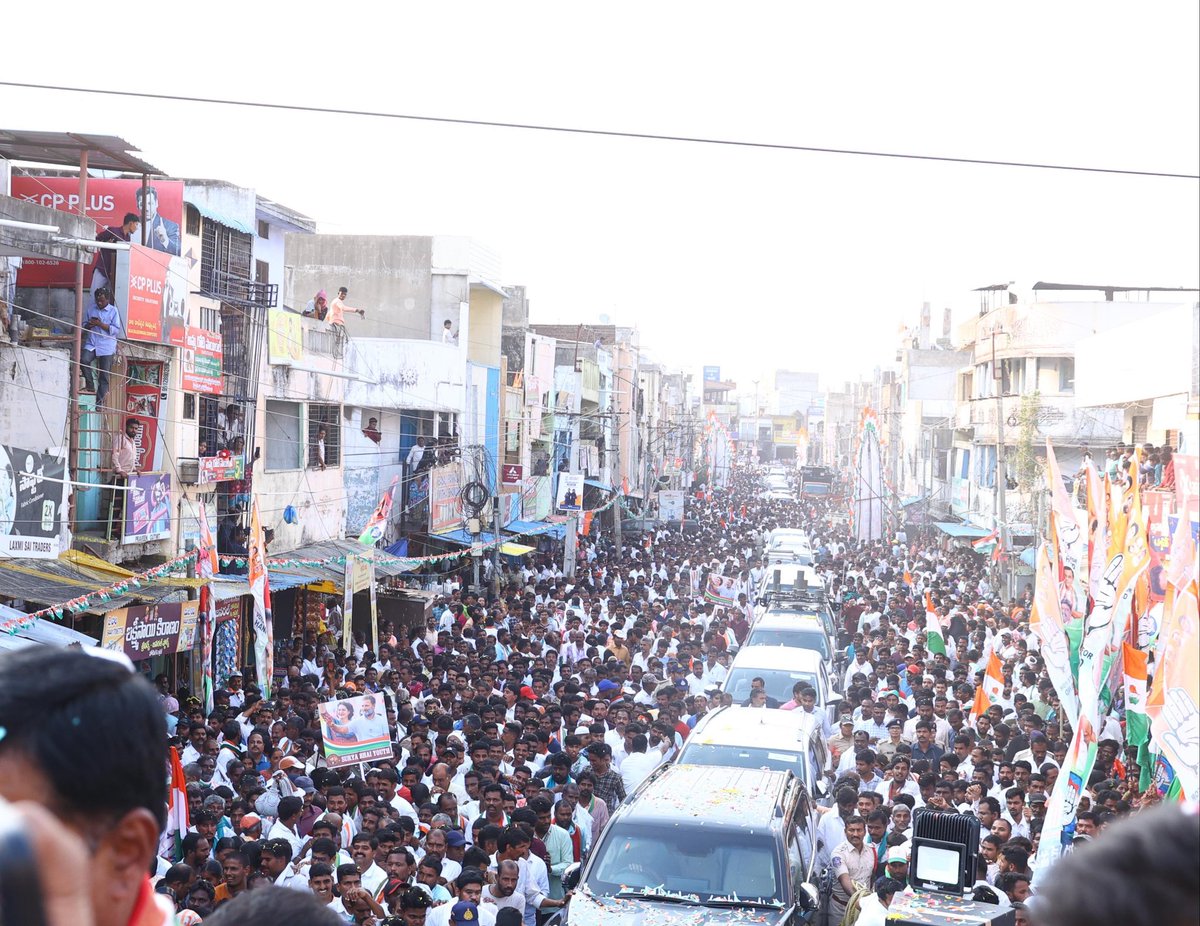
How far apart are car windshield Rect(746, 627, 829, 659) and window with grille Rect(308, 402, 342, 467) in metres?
10.5

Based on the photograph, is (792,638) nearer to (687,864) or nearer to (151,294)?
(151,294)

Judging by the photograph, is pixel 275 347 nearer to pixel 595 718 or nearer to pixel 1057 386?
pixel 595 718

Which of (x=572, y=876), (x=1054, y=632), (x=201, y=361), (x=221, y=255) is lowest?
(x=572, y=876)

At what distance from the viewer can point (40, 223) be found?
14.9m

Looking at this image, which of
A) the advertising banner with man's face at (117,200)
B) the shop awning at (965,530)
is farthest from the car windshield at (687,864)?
the shop awning at (965,530)

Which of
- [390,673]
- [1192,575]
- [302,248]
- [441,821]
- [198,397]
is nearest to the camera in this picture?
[1192,575]

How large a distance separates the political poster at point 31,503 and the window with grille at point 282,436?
29.0 feet

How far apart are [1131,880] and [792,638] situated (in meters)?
18.2

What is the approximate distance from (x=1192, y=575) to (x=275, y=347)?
1817 centimetres

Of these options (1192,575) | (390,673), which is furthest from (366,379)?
(1192,575)

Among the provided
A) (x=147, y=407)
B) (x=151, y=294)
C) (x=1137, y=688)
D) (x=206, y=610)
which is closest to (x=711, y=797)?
(x=1137, y=688)

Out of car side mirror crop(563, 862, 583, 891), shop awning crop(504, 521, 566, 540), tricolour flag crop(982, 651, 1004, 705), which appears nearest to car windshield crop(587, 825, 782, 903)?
car side mirror crop(563, 862, 583, 891)

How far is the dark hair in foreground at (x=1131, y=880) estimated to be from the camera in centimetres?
165

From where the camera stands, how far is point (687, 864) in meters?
8.62
